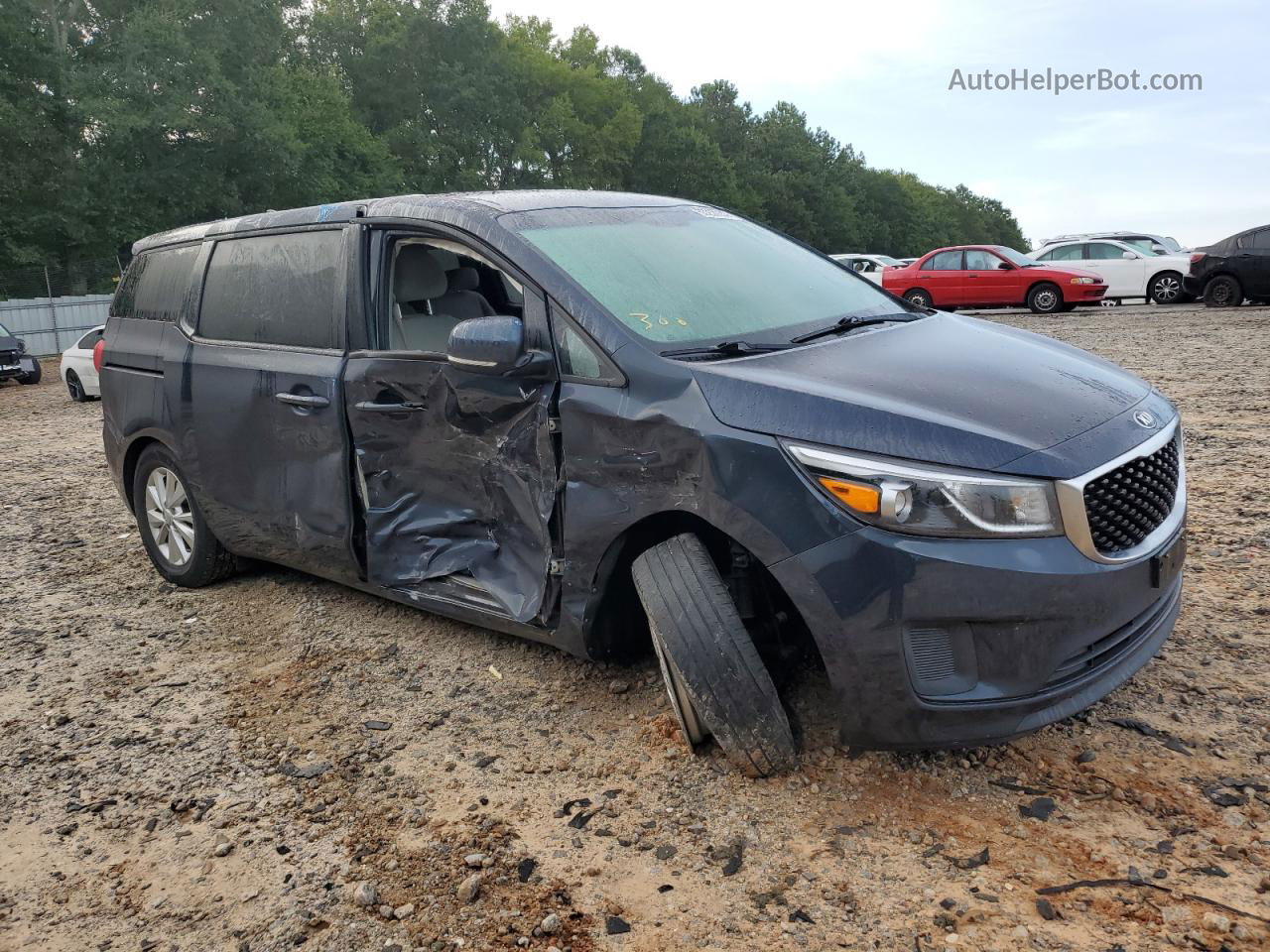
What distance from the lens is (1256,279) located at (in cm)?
1867

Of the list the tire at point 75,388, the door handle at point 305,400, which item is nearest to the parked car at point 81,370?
the tire at point 75,388

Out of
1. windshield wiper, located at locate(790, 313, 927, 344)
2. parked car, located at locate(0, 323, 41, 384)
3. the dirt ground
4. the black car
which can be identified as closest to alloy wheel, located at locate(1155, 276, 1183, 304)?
the dirt ground

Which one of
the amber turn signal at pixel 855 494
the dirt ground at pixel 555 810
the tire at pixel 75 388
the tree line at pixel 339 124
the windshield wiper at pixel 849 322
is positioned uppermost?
the tree line at pixel 339 124

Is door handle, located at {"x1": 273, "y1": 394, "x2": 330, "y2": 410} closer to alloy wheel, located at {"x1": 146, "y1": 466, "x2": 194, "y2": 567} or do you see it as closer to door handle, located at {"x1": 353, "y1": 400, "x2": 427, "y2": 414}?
door handle, located at {"x1": 353, "y1": 400, "x2": 427, "y2": 414}

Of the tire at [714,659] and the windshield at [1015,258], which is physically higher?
the windshield at [1015,258]

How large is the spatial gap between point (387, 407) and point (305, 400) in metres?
0.51

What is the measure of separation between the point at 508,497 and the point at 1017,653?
1712 mm

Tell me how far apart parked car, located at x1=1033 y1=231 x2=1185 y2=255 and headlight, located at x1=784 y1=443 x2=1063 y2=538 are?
70.2 ft

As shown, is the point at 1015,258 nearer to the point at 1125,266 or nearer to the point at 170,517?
the point at 1125,266

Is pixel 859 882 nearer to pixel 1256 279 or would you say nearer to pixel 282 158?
pixel 1256 279

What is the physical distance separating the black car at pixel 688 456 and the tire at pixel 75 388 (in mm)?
13108

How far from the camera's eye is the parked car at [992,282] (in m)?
20.6

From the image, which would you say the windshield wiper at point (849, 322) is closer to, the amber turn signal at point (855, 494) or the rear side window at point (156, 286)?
the amber turn signal at point (855, 494)

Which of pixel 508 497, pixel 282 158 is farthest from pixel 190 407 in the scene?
pixel 282 158
